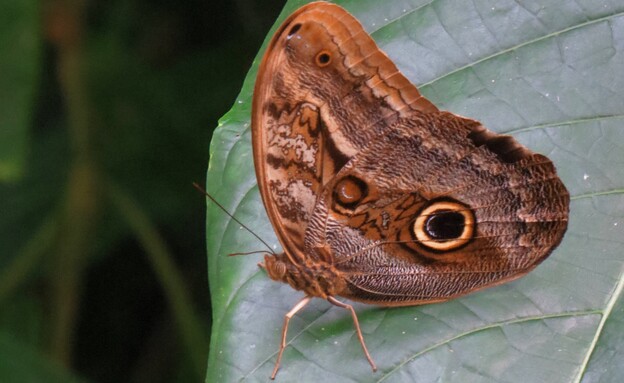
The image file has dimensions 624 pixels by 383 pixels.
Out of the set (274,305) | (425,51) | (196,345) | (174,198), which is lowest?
(196,345)

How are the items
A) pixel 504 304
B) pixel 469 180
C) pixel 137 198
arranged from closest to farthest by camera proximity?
pixel 504 304 → pixel 469 180 → pixel 137 198

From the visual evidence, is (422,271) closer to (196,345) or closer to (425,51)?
(425,51)

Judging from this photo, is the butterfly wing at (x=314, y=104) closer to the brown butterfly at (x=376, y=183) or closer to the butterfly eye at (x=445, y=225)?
the brown butterfly at (x=376, y=183)

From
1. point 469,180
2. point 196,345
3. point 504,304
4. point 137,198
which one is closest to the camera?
point 504,304

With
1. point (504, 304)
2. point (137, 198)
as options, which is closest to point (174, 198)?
point (137, 198)

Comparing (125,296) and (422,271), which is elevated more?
(422,271)

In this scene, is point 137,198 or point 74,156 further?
point 137,198

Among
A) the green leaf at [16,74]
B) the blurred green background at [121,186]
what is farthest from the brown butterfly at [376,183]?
the blurred green background at [121,186]

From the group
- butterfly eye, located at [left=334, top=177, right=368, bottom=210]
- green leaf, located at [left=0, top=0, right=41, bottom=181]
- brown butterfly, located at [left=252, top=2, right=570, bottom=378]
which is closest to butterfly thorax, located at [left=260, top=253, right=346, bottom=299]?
brown butterfly, located at [left=252, top=2, right=570, bottom=378]
